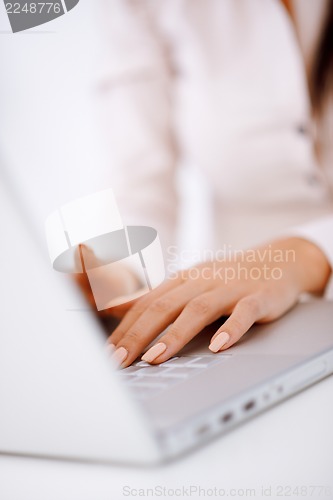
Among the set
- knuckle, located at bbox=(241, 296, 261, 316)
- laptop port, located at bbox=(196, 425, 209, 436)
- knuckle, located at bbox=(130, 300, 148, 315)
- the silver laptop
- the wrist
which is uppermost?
the silver laptop

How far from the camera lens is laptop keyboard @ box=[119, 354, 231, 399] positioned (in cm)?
33

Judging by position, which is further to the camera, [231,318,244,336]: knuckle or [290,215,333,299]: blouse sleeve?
[290,215,333,299]: blouse sleeve

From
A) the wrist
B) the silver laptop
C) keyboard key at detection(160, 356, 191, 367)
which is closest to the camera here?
the silver laptop

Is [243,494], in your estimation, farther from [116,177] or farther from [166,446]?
[116,177]

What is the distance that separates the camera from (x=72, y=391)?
0.28 meters

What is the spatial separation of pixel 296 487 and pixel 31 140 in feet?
1.16

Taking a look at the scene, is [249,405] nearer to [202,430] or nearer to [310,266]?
[202,430]

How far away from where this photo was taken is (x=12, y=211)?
0.28 m

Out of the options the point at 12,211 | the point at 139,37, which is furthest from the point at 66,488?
the point at 139,37

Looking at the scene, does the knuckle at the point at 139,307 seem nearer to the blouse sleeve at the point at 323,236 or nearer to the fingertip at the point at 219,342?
the fingertip at the point at 219,342

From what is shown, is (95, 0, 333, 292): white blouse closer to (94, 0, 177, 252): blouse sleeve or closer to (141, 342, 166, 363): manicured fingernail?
(94, 0, 177, 252): blouse sleeve

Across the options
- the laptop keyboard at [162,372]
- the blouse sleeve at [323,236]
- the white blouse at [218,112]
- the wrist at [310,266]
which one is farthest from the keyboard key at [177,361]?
the white blouse at [218,112]

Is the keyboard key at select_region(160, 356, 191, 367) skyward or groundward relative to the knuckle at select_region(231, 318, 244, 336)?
skyward

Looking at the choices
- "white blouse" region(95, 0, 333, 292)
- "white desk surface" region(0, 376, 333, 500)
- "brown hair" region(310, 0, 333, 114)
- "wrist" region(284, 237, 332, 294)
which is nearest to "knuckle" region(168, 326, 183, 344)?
"white desk surface" region(0, 376, 333, 500)
